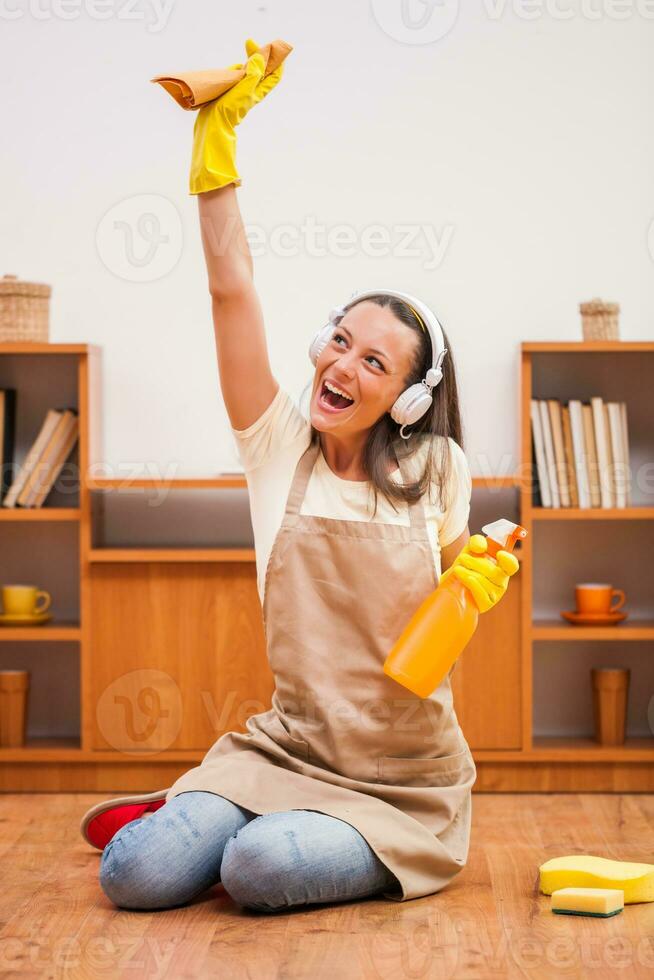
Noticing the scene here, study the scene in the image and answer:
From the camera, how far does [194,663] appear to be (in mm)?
2785

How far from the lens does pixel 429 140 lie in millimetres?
3041

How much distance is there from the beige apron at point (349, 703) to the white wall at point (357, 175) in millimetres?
1155

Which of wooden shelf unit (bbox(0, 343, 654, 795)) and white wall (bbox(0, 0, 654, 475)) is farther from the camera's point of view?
white wall (bbox(0, 0, 654, 475))

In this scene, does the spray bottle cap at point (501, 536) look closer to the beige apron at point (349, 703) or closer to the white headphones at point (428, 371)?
the beige apron at point (349, 703)

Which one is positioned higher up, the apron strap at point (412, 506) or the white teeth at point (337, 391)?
the white teeth at point (337, 391)

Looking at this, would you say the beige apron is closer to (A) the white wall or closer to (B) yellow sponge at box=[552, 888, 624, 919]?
(B) yellow sponge at box=[552, 888, 624, 919]

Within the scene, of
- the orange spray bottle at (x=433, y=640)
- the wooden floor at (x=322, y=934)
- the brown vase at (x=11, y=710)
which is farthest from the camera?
the brown vase at (x=11, y=710)

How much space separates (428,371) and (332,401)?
160mm

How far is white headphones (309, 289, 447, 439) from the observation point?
191 cm

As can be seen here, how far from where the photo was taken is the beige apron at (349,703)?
1882 mm

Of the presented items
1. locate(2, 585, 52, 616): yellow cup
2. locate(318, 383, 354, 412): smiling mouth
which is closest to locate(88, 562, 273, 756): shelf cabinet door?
locate(2, 585, 52, 616): yellow cup

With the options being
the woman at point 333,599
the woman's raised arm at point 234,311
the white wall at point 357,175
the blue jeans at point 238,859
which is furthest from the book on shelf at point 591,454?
the blue jeans at point 238,859

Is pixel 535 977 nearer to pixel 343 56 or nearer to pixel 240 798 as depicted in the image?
pixel 240 798

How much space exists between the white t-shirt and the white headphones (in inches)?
3.8
